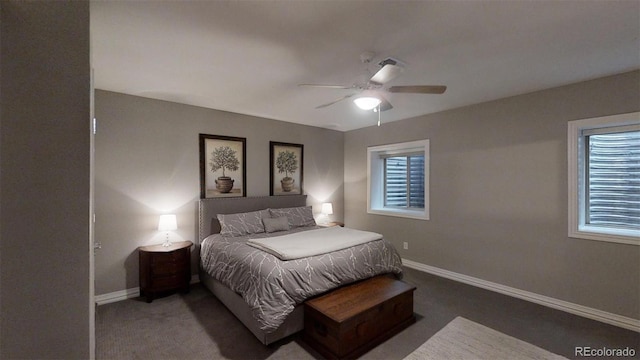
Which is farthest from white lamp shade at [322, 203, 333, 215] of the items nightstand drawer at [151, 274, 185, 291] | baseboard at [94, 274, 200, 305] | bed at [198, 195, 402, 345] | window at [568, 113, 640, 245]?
window at [568, 113, 640, 245]

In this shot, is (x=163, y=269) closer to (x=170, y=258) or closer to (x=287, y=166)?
(x=170, y=258)

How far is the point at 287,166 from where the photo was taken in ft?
15.7

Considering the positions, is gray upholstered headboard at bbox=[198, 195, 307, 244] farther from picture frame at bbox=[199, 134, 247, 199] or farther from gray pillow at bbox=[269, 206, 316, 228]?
gray pillow at bbox=[269, 206, 316, 228]

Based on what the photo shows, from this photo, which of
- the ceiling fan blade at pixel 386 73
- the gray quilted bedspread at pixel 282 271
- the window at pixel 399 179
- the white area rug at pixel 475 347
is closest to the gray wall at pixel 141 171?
the gray quilted bedspread at pixel 282 271

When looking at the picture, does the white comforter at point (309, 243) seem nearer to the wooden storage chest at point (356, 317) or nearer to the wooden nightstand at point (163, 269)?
the wooden storage chest at point (356, 317)

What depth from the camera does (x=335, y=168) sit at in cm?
548

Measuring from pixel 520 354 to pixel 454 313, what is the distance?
27.9 inches

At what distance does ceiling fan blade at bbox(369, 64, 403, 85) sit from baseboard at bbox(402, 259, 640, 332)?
121 inches

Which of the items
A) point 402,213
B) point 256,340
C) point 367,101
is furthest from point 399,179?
point 256,340

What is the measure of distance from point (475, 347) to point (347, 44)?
2.75 meters

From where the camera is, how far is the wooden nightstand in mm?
3055
